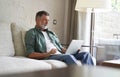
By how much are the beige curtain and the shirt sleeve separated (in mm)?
1254

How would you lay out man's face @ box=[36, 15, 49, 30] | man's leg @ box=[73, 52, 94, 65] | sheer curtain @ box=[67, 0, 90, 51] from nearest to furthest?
man's leg @ box=[73, 52, 94, 65], man's face @ box=[36, 15, 49, 30], sheer curtain @ box=[67, 0, 90, 51]

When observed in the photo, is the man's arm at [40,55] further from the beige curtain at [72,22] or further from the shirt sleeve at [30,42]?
the beige curtain at [72,22]

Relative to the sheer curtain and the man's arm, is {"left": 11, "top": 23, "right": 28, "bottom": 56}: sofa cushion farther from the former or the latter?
the sheer curtain

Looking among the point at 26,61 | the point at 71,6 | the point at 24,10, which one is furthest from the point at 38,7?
the point at 26,61

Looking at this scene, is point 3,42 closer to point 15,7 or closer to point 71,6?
point 15,7

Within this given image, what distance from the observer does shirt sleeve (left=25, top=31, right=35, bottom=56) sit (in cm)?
306

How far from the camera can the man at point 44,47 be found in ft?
9.93

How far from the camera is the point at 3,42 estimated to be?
3.09 m

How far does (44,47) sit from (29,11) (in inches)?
37.5

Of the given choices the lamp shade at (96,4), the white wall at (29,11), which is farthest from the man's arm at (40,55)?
the lamp shade at (96,4)

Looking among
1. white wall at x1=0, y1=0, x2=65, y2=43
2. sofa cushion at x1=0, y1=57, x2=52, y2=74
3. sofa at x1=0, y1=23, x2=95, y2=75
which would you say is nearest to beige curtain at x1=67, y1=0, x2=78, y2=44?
white wall at x1=0, y1=0, x2=65, y2=43

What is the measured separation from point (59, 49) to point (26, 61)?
2.86 feet

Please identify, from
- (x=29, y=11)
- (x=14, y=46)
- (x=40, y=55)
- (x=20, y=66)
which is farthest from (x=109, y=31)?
(x=20, y=66)

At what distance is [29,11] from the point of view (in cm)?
396
